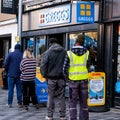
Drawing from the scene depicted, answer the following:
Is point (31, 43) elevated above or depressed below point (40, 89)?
above

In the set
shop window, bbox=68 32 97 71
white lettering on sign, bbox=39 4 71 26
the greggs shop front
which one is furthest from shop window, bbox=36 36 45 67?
shop window, bbox=68 32 97 71

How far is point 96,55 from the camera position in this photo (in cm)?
1199

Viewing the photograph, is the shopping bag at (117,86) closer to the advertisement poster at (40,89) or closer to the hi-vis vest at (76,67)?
the advertisement poster at (40,89)

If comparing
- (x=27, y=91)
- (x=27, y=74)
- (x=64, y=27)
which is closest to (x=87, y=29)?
(x=64, y=27)

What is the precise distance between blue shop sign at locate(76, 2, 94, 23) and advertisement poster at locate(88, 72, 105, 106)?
7.46 ft

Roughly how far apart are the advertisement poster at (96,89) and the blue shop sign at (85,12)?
2.27m

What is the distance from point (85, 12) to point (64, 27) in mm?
2153

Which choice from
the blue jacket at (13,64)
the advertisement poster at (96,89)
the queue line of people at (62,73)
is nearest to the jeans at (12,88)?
the blue jacket at (13,64)

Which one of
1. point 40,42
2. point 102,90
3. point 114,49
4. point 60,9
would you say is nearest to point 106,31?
point 114,49

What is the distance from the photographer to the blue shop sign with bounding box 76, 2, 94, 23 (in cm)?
1166

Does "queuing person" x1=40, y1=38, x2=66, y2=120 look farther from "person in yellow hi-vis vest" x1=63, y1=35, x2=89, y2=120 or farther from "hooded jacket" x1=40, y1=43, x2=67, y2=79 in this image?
"person in yellow hi-vis vest" x1=63, y1=35, x2=89, y2=120

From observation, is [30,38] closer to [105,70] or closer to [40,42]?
[40,42]

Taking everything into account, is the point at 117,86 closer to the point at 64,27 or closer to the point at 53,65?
the point at 53,65

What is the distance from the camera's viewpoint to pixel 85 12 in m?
11.7
